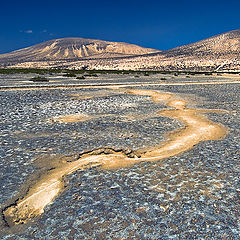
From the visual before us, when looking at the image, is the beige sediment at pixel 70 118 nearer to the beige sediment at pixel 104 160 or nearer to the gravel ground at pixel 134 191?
the gravel ground at pixel 134 191

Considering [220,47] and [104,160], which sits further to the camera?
[220,47]

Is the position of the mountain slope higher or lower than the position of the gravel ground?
higher

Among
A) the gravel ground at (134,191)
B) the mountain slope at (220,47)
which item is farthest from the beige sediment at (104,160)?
the mountain slope at (220,47)

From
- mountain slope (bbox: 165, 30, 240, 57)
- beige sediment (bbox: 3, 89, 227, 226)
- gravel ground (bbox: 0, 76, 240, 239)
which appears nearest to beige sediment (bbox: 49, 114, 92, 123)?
gravel ground (bbox: 0, 76, 240, 239)

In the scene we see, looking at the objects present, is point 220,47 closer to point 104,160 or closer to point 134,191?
point 104,160

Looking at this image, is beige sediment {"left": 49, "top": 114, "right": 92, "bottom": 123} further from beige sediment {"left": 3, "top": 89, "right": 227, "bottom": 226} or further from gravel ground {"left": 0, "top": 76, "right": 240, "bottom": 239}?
beige sediment {"left": 3, "top": 89, "right": 227, "bottom": 226}

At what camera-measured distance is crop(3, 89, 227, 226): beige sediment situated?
3.22 m

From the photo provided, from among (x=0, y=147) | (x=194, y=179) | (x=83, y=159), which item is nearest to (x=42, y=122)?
(x=0, y=147)

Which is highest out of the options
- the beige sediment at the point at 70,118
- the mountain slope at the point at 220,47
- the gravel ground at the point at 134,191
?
the mountain slope at the point at 220,47

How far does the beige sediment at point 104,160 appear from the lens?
3221mm

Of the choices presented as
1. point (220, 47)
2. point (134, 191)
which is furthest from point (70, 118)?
point (220, 47)

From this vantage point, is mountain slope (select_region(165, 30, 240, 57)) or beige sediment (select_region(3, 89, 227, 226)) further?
mountain slope (select_region(165, 30, 240, 57))

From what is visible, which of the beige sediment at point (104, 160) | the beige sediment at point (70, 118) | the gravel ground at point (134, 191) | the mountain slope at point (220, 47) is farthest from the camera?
the mountain slope at point (220, 47)

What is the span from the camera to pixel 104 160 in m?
4.87
